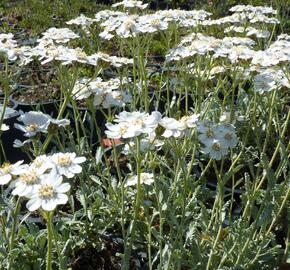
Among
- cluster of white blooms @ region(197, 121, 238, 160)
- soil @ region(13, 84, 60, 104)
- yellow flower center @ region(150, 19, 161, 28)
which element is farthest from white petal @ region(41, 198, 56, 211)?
soil @ region(13, 84, 60, 104)

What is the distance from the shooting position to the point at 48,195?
110 centimetres

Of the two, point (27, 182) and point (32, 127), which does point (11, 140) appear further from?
point (27, 182)

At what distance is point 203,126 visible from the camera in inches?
63.6

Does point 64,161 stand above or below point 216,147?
above

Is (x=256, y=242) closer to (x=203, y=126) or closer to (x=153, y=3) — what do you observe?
(x=203, y=126)

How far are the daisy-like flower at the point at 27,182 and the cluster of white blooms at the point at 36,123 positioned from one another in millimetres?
352

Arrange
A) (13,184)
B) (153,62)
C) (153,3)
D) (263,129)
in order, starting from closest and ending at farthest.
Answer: (13,184) < (263,129) < (153,62) < (153,3)

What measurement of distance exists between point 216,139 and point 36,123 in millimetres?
529

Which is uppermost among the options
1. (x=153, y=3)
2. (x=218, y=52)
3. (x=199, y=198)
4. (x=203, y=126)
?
(x=218, y=52)

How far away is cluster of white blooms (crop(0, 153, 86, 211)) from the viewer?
1.10m

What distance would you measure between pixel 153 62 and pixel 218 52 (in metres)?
2.17

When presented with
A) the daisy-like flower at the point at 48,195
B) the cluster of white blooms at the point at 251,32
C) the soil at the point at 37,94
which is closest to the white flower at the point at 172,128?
the daisy-like flower at the point at 48,195

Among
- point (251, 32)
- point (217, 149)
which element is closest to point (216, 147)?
point (217, 149)

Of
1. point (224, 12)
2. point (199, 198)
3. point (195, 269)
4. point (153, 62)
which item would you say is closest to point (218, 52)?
point (199, 198)
